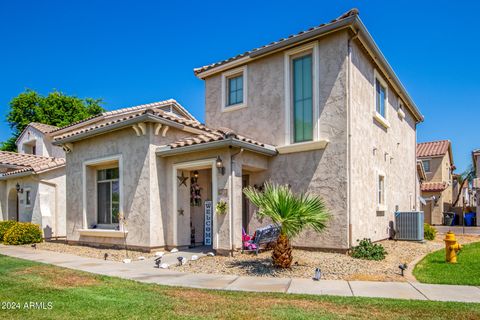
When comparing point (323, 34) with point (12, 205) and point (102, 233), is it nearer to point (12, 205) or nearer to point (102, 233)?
point (102, 233)

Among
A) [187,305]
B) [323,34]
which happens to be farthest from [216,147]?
[187,305]

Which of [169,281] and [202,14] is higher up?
[202,14]

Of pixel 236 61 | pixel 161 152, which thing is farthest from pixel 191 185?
pixel 236 61

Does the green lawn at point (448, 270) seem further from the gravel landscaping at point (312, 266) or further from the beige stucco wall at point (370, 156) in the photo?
the beige stucco wall at point (370, 156)

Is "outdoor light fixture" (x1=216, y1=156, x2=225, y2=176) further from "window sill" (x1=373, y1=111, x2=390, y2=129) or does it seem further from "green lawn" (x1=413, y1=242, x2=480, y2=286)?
"window sill" (x1=373, y1=111, x2=390, y2=129)

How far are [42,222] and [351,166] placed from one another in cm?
1432

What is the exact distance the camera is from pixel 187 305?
598cm

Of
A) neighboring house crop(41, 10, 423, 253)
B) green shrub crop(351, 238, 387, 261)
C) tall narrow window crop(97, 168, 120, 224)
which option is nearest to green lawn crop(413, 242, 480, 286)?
green shrub crop(351, 238, 387, 261)

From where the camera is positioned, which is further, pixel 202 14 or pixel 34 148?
pixel 34 148

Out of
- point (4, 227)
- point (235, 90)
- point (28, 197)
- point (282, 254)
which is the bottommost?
point (4, 227)

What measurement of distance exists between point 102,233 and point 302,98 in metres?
8.64

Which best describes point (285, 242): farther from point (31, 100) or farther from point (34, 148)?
point (31, 100)

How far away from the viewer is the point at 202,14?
1387 cm

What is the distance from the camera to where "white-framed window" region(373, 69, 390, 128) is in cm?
1402
